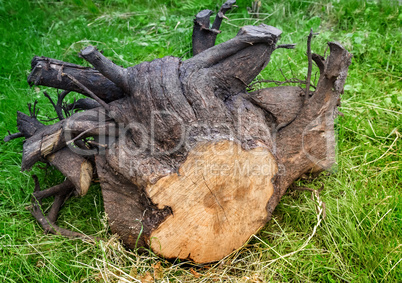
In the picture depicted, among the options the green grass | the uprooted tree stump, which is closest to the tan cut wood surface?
the uprooted tree stump

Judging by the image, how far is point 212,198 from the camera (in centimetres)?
239

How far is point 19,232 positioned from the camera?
2.75 m

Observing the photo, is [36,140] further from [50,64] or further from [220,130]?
[220,130]

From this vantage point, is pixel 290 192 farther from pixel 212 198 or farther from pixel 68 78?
pixel 68 78

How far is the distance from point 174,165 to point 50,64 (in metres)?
1.12

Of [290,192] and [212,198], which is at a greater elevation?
[212,198]

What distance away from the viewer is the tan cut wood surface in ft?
7.64

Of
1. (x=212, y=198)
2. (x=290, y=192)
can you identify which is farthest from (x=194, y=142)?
(x=290, y=192)

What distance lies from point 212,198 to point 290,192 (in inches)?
32.0

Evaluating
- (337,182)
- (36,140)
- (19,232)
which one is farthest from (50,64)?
(337,182)

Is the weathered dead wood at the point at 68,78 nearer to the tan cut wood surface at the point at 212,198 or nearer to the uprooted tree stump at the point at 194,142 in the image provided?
the uprooted tree stump at the point at 194,142

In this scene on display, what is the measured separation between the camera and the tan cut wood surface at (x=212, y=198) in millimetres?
2330

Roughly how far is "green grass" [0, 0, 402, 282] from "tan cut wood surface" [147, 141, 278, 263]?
0.14 metres

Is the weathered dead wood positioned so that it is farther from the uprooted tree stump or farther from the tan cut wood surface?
the tan cut wood surface
